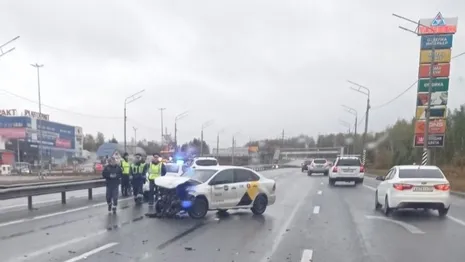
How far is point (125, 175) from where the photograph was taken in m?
21.1

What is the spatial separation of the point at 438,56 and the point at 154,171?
3533cm

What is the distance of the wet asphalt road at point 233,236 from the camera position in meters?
9.14

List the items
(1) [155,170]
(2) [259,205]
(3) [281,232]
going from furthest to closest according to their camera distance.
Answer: (1) [155,170] → (2) [259,205] → (3) [281,232]

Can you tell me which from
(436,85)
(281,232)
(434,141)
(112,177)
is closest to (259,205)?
(281,232)

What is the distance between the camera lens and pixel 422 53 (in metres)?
46.8

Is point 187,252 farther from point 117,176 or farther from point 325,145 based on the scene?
point 325,145

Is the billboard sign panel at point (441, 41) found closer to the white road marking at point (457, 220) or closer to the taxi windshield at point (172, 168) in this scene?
the taxi windshield at point (172, 168)

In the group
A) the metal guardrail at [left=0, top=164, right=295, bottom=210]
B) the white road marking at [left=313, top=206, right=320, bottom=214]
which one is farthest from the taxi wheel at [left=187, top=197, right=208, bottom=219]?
the metal guardrail at [left=0, top=164, right=295, bottom=210]

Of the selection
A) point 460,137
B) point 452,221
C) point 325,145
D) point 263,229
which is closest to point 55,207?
point 263,229

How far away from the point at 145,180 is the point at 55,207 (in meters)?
3.65

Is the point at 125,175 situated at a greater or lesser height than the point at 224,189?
lesser

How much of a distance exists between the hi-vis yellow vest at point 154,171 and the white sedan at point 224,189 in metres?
2.76

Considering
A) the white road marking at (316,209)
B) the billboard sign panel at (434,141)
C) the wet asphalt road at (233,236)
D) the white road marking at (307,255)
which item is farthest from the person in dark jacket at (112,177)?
the billboard sign panel at (434,141)

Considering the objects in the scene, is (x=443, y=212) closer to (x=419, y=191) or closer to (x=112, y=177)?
(x=419, y=191)
